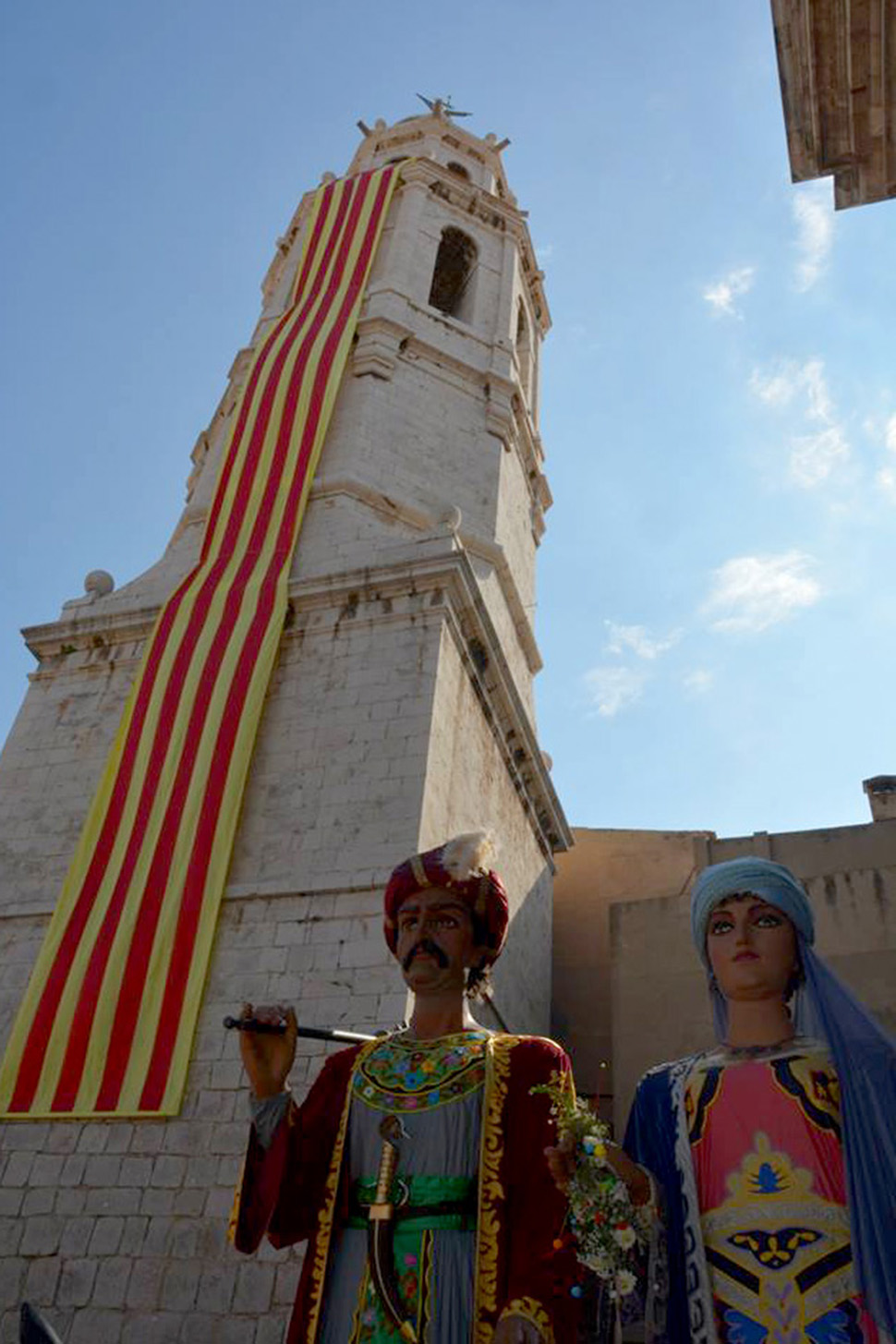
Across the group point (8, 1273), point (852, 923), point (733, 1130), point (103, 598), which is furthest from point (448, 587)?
point (733, 1130)

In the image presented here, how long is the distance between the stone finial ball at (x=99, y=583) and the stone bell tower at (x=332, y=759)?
0.03 meters

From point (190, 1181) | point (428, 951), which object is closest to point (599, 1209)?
point (428, 951)

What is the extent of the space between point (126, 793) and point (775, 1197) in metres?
7.55

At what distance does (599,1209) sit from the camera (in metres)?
2.82

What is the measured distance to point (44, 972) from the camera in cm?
845

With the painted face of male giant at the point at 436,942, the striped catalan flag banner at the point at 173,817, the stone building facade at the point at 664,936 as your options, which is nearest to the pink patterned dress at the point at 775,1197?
the painted face of male giant at the point at 436,942

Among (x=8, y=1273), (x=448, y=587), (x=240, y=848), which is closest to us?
(x=8, y=1273)

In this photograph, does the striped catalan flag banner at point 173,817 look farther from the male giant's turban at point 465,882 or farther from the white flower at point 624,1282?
the white flower at point 624,1282

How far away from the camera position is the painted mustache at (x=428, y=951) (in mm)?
3848

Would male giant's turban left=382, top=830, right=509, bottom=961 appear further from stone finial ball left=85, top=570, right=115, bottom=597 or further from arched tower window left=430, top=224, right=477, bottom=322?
arched tower window left=430, top=224, right=477, bottom=322

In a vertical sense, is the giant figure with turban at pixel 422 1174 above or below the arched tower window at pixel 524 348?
below

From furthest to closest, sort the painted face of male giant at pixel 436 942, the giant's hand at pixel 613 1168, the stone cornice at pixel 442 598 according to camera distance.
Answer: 1. the stone cornice at pixel 442 598
2. the painted face of male giant at pixel 436 942
3. the giant's hand at pixel 613 1168

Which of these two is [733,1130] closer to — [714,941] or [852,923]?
[714,941]

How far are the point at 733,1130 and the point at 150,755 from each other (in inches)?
293
